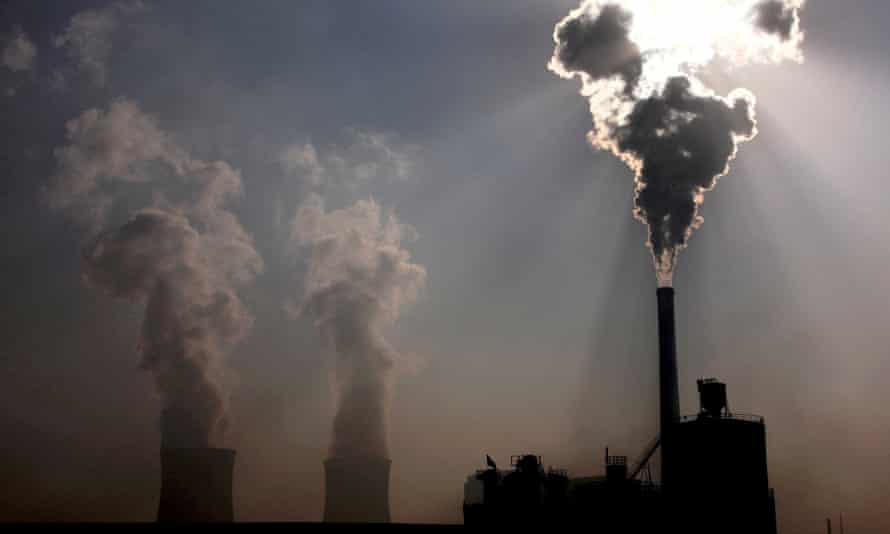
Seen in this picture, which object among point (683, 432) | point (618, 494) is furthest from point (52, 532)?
point (683, 432)

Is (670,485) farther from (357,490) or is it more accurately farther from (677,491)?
(357,490)

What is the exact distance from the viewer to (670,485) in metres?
41.2

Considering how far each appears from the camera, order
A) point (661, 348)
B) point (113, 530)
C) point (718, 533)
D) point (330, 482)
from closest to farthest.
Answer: point (718, 533) → point (661, 348) → point (113, 530) → point (330, 482)

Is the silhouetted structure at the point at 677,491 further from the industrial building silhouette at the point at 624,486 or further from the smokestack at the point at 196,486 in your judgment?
the smokestack at the point at 196,486

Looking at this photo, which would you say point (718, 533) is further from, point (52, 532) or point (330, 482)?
point (52, 532)

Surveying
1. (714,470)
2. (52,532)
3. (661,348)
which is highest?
(661,348)

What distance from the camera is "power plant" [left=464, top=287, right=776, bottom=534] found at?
127 ft

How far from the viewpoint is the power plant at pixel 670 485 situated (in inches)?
1524

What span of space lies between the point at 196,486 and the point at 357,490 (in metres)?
10.6

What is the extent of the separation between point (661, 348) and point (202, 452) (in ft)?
88.2

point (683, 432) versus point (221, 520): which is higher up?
point (683, 432)

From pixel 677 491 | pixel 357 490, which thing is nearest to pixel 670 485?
pixel 677 491

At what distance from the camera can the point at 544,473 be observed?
47188 millimetres

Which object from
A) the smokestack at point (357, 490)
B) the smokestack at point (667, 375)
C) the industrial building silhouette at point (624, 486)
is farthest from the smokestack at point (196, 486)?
the smokestack at point (667, 375)
